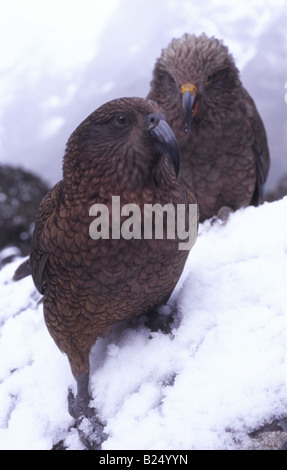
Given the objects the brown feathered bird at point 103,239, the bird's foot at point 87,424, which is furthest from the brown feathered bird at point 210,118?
the bird's foot at point 87,424

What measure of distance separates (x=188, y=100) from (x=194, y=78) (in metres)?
0.23

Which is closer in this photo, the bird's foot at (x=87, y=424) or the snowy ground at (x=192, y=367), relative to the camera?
the snowy ground at (x=192, y=367)

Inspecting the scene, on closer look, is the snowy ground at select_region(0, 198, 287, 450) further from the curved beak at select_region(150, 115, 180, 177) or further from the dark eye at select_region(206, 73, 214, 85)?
the dark eye at select_region(206, 73, 214, 85)

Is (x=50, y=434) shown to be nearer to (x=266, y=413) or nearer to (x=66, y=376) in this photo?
(x=66, y=376)

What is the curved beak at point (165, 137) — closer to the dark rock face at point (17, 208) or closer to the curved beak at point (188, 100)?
the curved beak at point (188, 100)

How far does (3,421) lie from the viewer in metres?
2.68

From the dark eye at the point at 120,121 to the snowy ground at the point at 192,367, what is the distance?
3.87 ft

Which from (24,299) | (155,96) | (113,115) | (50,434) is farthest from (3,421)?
(155,96)

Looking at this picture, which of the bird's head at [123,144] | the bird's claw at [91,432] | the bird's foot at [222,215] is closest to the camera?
the bird's head at [123,144]

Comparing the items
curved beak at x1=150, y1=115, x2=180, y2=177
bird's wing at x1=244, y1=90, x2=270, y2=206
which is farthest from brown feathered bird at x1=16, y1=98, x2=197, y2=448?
bird's wing at x1=244, y1=90, x2=270, y2=206

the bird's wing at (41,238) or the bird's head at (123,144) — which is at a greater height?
the bird's head at (123,144)

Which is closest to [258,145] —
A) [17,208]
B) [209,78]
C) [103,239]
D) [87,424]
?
[209,78]

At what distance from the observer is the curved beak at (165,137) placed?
212cm
